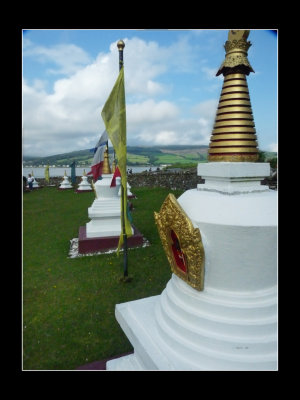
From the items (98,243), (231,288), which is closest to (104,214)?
(98,243)

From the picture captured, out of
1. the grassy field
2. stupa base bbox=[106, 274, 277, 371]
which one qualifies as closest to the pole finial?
stupa base bbox=[106, 274, 277, 371]

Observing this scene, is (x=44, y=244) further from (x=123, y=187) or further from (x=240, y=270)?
(x=240, y=270)

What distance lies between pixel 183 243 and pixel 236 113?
171 cm

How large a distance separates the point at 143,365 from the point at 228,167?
116 inches

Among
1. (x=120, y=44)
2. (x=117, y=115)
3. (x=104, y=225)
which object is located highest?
(x=120, y=44)

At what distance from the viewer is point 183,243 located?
3.10 m

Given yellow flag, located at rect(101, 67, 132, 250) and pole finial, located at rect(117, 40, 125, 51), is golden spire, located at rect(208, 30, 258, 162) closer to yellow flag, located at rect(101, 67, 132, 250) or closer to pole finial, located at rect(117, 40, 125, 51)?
yellow flag, located at rect(101, 67, 132, 250)

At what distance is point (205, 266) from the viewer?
10.1 feet

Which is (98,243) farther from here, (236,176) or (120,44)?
(236,176)

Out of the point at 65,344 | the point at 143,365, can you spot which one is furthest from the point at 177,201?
the point at 65,344

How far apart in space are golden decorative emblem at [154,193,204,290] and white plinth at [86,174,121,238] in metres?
5.88

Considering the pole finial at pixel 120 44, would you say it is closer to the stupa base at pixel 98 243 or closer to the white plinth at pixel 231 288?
the white plinth at pixel 231 288

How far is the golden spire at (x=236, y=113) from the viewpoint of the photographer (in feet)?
9.89

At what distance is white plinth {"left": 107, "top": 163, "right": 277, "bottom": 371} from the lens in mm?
2834
